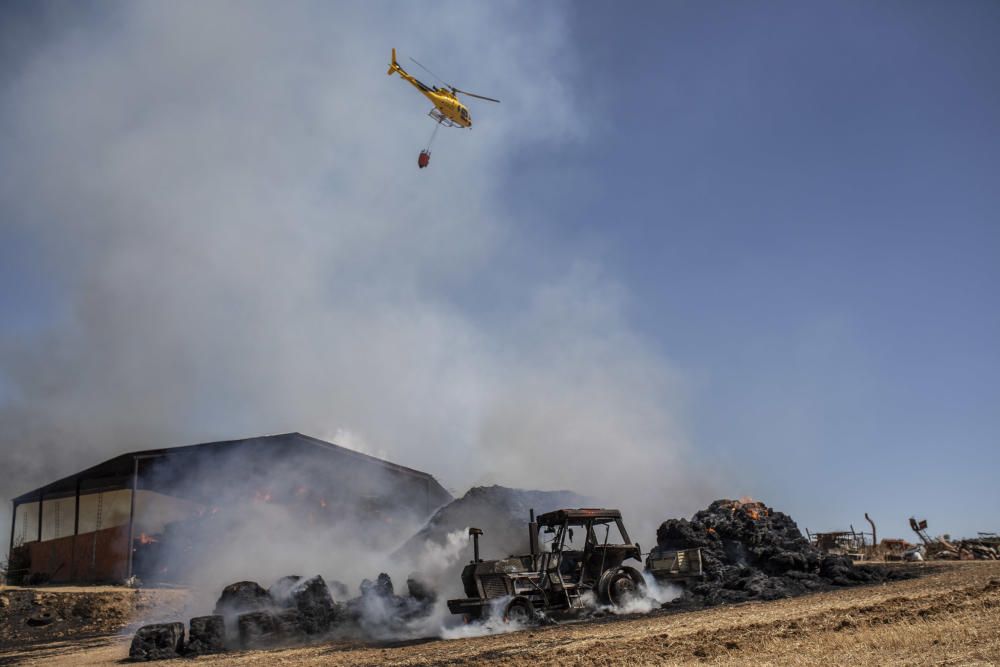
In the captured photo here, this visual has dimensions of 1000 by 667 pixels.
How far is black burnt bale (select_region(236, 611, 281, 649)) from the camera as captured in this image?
63.0 feet

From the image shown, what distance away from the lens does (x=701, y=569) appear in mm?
22641

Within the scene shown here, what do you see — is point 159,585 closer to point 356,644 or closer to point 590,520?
point 356,644

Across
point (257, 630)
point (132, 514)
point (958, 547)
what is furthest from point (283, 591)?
point (958, 547)

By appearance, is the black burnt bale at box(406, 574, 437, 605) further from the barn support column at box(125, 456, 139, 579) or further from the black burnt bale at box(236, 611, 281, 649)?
the barn support column at box(125, 456, 139, 579)

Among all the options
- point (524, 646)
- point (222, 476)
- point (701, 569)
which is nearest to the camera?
point (524, 646)

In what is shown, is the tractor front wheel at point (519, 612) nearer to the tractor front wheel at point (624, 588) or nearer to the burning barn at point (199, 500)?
the tractor front wheel at point (624, 588)

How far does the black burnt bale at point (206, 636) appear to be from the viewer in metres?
18.6

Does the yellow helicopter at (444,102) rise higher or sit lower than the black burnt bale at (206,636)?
higher

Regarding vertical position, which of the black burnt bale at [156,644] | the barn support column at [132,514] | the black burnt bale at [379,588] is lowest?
the black burnt bale at [156,644]

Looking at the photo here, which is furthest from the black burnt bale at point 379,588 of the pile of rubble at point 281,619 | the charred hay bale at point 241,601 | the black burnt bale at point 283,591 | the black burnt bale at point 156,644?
the black burnt bale at point 156,644

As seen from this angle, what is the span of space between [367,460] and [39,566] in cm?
1443

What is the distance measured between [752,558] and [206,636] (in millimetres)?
15948

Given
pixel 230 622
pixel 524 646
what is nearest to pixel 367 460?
pixel 230 622

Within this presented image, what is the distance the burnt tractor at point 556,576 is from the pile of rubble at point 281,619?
3.33 m
